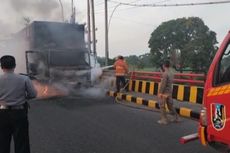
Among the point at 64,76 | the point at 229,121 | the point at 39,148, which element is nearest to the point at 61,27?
the point at 64,76

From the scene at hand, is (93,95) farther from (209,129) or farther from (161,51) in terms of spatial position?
(161,51)

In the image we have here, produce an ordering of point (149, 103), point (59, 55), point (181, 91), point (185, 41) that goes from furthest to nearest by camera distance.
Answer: point (185, 41), point (59, 55), point (149, 103), point (181, 91)

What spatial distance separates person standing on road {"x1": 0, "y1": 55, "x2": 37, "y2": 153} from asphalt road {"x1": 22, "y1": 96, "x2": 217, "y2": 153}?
1788 mm

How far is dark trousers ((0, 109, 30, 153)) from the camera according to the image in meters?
4.99

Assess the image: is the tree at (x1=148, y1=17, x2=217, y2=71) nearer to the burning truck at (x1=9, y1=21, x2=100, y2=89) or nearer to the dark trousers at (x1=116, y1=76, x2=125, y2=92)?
the burning truck at (x1=9, y1=21, x2=100, y2=89)

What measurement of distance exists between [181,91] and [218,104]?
26.4ft

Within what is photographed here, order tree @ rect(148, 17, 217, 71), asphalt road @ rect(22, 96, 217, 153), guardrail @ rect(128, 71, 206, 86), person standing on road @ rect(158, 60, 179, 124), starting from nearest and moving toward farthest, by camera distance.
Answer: asphalt road @ rect(22, 96, 217, 153)
person standing on road @ rect(158, 60, 179, 124)
guardrail @ rect(128, 71, 206, 86)
tree @ rect(148, 17, 217, 71)

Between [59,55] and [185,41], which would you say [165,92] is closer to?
[59,55]

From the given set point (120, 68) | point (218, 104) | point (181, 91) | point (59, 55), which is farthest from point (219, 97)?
point (59, 55)

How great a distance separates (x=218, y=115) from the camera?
4.53 meters

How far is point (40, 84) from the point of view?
1623 centimetres

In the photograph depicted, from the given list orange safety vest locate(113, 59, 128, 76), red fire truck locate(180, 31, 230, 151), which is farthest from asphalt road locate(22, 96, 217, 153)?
orange safety vest locate(113, 59, 128, 76)

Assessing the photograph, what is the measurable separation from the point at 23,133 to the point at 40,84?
446 inches

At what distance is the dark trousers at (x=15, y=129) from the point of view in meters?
4.99
